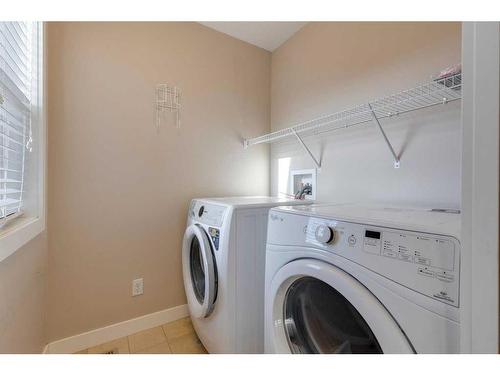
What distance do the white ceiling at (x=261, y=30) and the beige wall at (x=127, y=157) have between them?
0.09m

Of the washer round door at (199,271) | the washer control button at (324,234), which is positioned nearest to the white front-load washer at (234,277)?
the washer round door at (199,271)

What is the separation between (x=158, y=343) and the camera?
59.3 inches

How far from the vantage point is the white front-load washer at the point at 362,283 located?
20.0 inches

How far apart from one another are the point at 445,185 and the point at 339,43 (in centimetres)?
115

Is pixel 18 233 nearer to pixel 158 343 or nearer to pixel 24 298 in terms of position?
pixel 24 298

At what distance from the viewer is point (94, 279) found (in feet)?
4.90

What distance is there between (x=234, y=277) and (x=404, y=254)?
0.82m

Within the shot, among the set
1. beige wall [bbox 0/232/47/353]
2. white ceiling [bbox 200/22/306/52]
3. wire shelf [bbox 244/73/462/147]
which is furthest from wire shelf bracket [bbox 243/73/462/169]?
beige wall [bbox 0/232/47/353]

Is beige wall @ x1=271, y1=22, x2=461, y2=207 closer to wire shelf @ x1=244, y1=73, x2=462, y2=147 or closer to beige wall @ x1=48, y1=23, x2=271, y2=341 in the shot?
wire shelf @ x1=244, y1=73, x2=462, y2=147

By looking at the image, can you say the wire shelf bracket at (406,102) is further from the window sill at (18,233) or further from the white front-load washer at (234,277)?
the window sill at (18,233)

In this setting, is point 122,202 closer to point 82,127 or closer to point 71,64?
point 82,127

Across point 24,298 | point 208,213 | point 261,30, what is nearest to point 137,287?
point 24,298

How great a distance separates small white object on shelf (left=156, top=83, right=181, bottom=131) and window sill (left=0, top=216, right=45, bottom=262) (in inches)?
36.6
